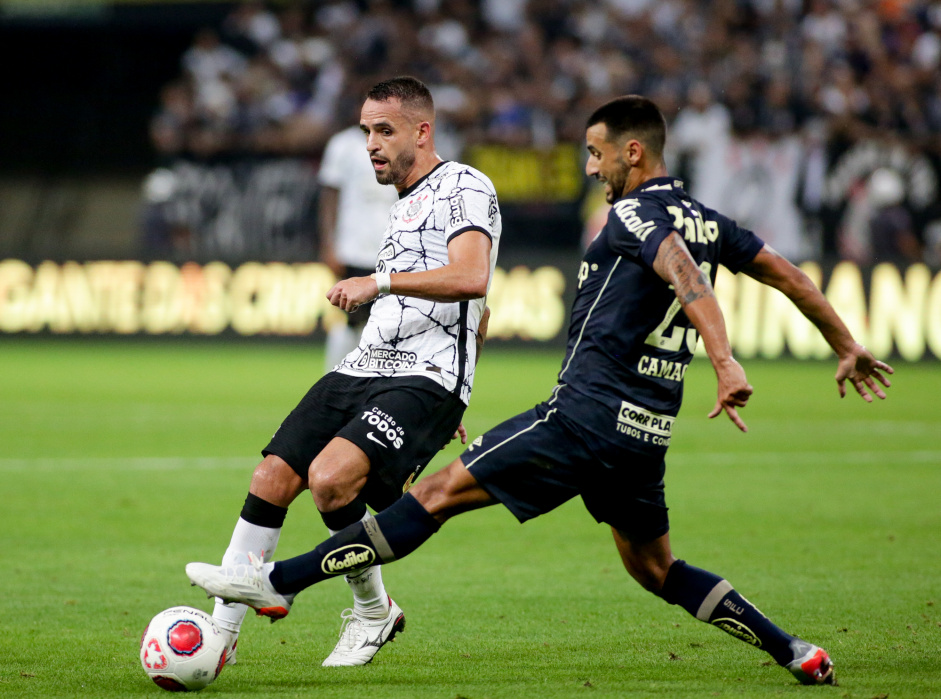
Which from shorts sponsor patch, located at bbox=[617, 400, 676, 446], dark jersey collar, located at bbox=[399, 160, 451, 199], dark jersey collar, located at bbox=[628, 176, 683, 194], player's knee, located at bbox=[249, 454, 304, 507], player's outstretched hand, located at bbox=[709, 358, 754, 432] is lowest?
player's knee, located at bbox=[249, 454, 304, 507]

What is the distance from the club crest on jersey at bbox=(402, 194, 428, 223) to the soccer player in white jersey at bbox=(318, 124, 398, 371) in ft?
16.7

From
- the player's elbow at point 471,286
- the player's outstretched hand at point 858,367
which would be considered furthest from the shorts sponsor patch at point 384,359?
the player's outstretched hand at point 858,367

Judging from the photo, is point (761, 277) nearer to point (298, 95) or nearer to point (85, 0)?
point (298, 95)

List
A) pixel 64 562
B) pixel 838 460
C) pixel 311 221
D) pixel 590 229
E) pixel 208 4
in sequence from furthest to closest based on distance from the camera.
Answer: pixel 208 4 → pixel 311 221 → pixel 590 229 → pixel 838 460 → pixel 64 562

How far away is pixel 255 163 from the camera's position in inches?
892

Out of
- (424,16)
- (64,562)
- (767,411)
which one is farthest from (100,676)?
(424,16)

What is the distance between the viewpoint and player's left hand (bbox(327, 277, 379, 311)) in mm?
4438

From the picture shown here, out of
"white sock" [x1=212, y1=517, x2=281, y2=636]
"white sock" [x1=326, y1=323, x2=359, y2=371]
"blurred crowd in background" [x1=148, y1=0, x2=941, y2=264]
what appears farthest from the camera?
"blurred crowd in background" [x1=148, y1=0, x2=941, y2=264]

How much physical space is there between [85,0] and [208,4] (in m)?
2.27

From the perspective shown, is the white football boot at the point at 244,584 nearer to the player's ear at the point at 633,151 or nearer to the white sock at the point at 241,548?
the white sock at the point at 241,548

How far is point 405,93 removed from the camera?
204 inches

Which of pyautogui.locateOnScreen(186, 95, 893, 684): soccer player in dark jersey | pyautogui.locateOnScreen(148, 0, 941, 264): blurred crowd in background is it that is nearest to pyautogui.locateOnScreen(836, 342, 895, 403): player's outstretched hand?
pyautogui.locateOnScreen(186, 95, 893, 684): soccer player in dark jersey

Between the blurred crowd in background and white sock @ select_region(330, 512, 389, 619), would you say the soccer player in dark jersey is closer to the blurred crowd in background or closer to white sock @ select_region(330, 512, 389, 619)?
white sock @ select_region(330, 512, 389, 619)

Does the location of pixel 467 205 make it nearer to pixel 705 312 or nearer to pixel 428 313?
pixel 428 313
